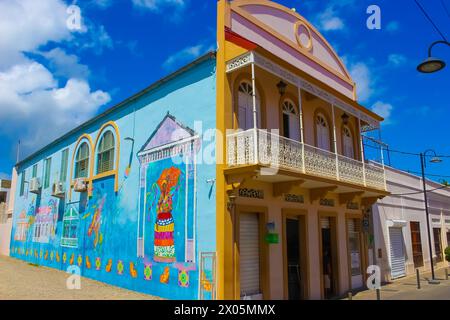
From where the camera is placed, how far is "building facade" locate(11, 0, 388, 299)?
10.2 metres

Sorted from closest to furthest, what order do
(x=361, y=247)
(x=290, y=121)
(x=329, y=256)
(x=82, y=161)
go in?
(x=290, y=121) → (x=329, y=256) → (x=361, y=247) → (x=82, y=161)

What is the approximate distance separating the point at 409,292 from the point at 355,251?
8.07ft

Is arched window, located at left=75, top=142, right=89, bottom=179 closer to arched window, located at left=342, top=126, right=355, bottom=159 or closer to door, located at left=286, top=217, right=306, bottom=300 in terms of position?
door, located at left=286, top=217, right=306, bottom=300

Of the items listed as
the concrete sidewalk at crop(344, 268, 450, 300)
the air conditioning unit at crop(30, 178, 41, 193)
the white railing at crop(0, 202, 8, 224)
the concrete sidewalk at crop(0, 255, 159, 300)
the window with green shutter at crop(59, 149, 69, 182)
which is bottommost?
the concrete sidewalk at crop(344, 268, 450, 300)

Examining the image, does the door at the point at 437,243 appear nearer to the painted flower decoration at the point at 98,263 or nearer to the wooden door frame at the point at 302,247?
the wooden door frame at the point at 302,247

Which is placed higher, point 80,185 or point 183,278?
point 80,185

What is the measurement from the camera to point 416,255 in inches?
803

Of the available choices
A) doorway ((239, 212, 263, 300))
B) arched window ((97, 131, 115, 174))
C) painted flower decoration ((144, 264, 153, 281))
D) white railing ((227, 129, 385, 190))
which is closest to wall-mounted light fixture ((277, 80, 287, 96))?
white railing ((227, 129, 385, 190))

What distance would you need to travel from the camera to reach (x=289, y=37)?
14398 mm

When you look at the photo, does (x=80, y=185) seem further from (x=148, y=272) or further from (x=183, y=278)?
(x=183, y=278)

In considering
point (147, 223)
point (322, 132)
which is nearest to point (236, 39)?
point (322, 132)

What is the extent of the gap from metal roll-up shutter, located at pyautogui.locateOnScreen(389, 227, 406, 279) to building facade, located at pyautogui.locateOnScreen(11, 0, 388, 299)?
3.15 meters

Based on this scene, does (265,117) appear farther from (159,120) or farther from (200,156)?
(159,120)
